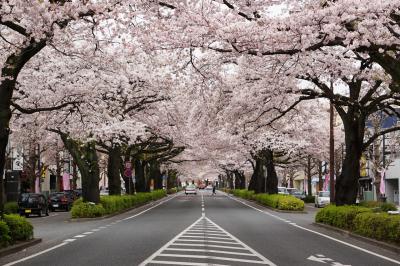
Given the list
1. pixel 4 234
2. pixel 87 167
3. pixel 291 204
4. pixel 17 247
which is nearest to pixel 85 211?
pixel 87 167

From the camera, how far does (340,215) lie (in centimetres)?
2023

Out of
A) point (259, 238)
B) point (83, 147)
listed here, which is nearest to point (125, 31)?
point (259, 238)

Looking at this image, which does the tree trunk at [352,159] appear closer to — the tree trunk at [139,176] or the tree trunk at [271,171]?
the tree trunk at [271,171]

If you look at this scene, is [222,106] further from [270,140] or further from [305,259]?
[270,140]

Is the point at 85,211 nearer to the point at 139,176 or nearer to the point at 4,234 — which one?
the point at 4,234

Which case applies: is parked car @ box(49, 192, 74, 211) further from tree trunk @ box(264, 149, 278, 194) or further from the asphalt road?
the asphalt road

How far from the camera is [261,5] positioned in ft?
42.2

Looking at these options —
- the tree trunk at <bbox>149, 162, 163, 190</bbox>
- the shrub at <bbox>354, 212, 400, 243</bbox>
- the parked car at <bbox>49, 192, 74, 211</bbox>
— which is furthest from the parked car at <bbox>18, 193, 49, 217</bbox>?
the tree trunk at <bbox>149, 162, 163, 190</bbox>

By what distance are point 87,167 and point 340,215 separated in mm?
15526

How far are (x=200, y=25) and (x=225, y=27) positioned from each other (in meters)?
0.86

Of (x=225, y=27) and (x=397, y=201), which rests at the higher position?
(x=225, y=27)

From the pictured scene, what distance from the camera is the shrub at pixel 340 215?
19.0m

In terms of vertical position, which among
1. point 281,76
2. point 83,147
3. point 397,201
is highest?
point 281,76

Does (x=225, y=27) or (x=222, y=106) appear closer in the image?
(x=225, y=27)
